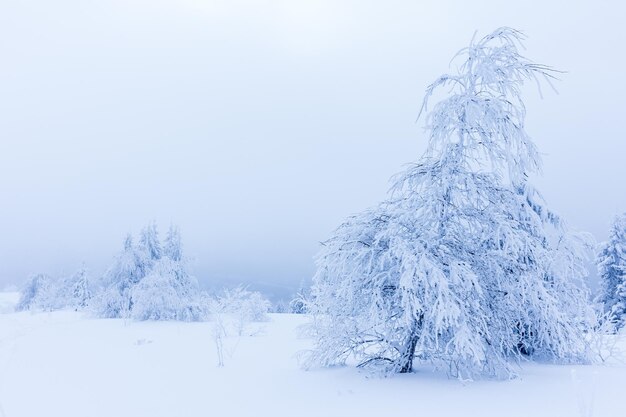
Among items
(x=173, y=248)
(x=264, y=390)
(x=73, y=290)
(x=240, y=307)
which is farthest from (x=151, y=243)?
(x=264, y=390)

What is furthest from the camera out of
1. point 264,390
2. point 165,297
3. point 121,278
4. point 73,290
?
point 73,290

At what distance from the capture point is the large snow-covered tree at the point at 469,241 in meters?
8.16

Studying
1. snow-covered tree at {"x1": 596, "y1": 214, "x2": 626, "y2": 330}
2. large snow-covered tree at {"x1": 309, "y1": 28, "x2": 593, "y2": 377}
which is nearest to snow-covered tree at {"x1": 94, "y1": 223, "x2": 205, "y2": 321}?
large snow-covered tree at {"x1": 309, "y1": 28, "x2": 593, "y2": 377}

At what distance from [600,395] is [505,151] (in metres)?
4.16

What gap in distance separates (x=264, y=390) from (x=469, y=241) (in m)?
4.50

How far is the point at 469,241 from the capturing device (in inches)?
337

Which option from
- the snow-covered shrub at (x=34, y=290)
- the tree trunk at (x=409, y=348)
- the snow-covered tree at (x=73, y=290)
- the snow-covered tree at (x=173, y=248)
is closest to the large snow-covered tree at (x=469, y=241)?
the tree trunk at (x=409, y=348)

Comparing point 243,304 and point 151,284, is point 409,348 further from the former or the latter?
point 151,284

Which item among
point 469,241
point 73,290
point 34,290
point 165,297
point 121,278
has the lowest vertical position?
point 34,290

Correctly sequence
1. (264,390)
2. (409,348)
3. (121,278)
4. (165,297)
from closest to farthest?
(264,390) < (409,348) < (165,297) < (121,278)

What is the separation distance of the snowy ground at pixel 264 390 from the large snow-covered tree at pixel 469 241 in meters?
0.77

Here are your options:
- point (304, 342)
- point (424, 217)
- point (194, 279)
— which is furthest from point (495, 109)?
point (194, 279)

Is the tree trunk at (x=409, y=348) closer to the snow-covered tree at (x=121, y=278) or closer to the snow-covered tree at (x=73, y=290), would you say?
the snow-covered tree at (x=121, y=278)

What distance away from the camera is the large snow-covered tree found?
26.8ft
